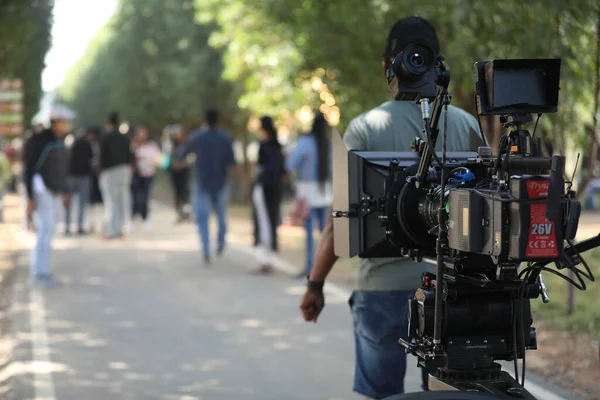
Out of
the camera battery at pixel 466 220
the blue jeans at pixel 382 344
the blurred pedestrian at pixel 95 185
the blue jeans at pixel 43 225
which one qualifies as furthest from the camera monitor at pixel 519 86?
the blurred pedestrian at pixel 95 185

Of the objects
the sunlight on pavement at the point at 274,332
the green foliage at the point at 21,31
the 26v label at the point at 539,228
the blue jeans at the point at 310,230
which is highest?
the green foliage at the point at 21,31

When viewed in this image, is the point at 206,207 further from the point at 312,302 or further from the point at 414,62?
the point at 414,62

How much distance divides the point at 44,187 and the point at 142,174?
9223 mm

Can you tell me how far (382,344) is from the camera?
13.8 feet

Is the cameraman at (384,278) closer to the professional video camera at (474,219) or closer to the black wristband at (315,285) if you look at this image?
the black wristband at (315,285)

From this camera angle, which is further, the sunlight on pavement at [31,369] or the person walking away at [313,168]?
the person walking away at [313,168]

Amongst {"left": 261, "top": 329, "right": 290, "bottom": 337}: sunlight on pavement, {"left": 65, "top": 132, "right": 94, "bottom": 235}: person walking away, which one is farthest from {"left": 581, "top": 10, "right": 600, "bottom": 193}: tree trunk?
{"left": 65, "top": 132, "right": 94, "bottom": 235}: person walking away

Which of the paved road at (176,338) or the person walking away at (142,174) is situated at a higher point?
the person walking away at (142,174)

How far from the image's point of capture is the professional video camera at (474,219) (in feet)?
8.59

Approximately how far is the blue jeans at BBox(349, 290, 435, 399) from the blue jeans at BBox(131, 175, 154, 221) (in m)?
16.1

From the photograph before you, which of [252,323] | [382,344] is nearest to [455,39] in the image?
[252,323]

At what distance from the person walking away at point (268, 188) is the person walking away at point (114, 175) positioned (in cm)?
549

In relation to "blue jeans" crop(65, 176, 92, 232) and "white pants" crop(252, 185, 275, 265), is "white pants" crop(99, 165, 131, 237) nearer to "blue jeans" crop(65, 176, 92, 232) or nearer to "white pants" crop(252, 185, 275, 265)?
"blue jeans" crop(65, 176, 92, 232)

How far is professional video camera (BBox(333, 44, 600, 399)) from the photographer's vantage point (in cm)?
262
